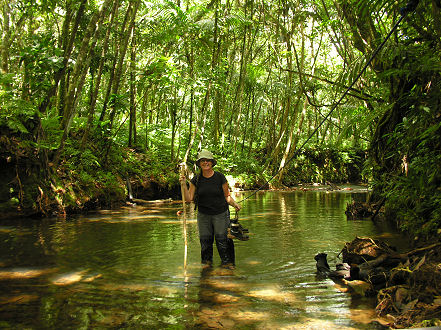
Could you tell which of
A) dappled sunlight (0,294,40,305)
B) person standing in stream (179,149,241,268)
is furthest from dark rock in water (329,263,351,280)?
dappled sunlight (0,294,40,305)

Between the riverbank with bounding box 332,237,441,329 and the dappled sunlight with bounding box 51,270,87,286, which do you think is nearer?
the riverbank with bounding box 332,237,441,329

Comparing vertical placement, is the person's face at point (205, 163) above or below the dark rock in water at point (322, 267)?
above

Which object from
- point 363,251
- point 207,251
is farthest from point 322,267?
point 207,251

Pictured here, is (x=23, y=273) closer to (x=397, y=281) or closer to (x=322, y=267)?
(x=322, y=267)

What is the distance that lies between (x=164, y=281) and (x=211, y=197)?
144 centimetres

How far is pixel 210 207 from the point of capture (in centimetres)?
554

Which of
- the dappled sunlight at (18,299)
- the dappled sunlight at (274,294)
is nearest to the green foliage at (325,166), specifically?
the dappled sunlight at (274,294)

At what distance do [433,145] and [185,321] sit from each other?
479 cm

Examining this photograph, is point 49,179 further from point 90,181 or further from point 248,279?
point 248,279

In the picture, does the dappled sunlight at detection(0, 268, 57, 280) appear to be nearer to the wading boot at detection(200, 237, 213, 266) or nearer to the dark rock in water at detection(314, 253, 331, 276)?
the wading boot at detection(200, 237, 213, 266)

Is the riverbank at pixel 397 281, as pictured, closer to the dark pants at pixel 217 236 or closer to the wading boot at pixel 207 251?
the dark pants at pixel 217 236

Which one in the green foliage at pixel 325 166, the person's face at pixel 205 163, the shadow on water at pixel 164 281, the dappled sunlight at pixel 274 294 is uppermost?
the green foliage at pixel 325 166

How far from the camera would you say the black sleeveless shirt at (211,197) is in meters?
5.54

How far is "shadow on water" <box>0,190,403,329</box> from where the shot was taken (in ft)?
11.2
